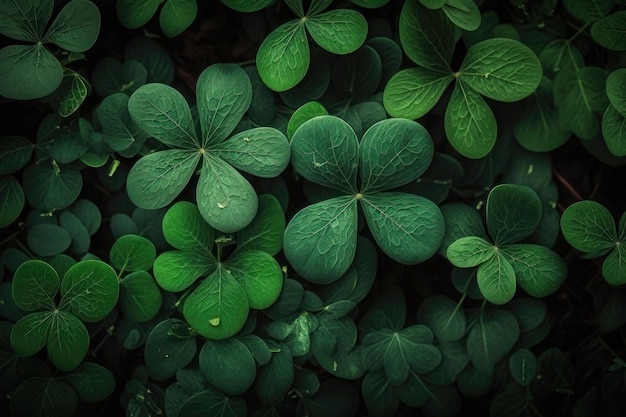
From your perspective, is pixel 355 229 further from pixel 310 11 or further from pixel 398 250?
pixel 310 11

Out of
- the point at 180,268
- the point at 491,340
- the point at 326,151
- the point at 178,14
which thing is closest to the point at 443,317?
the point at 491,340

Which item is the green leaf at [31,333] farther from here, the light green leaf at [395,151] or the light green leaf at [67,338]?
the light green leaf at [395,151]

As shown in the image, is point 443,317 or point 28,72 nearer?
point 28,72

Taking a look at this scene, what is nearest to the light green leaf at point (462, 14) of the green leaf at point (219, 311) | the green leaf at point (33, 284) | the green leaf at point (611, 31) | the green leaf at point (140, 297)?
the green leaf at point (611, 31)

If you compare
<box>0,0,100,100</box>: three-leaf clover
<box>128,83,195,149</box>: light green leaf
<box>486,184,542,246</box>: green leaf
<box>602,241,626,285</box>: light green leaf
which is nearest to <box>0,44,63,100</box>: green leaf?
<box>0,0,100,100</box>: three-leaf clover

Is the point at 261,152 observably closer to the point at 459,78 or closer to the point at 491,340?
the point at 459,78

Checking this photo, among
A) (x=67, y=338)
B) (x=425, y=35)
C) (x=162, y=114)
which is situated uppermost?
(x=425, y=35)

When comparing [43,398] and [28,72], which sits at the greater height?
[28,72]
